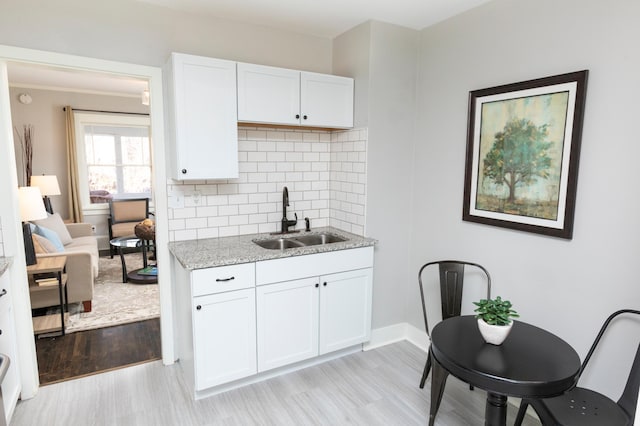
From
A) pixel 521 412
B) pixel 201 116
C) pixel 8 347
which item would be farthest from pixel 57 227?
pixel 521 412

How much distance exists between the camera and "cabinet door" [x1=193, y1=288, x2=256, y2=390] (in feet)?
7.59

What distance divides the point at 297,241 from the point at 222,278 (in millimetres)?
857

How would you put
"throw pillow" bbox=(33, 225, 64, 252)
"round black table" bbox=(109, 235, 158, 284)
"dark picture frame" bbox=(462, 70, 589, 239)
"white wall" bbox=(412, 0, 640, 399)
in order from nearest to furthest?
"white wall" bbox=(412, 0, 640, 399), "dark picture frame" bbox=(462, 70, 589, 239), "throw pillow" bbox=(33, 225, 64, 252), "round black table" bbox=(109, 235, 158, 284)

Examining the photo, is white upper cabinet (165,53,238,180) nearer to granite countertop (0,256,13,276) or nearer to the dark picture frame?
granite countertop (0,256,13,276)

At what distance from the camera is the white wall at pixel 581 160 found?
6.02 feet

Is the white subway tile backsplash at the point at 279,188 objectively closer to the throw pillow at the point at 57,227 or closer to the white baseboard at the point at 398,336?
the white baseboard at the point at 398,336

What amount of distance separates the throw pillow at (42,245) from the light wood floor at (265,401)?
5.45 feet

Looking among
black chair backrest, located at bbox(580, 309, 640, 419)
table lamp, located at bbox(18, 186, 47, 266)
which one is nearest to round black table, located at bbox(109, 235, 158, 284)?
table lamp, located at bbox(18, 186, 47, 266)

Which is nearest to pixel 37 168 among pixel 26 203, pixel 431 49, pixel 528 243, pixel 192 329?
pixel 26 203

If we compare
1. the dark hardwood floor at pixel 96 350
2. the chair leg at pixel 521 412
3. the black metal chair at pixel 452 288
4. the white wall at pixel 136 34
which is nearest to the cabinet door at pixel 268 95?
the white wall at pixel 136 34

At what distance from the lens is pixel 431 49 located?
2.88 m

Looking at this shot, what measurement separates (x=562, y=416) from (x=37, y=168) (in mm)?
6758

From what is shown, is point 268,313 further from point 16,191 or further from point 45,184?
point 45,184

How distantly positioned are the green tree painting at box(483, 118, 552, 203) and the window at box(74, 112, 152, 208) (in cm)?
515
